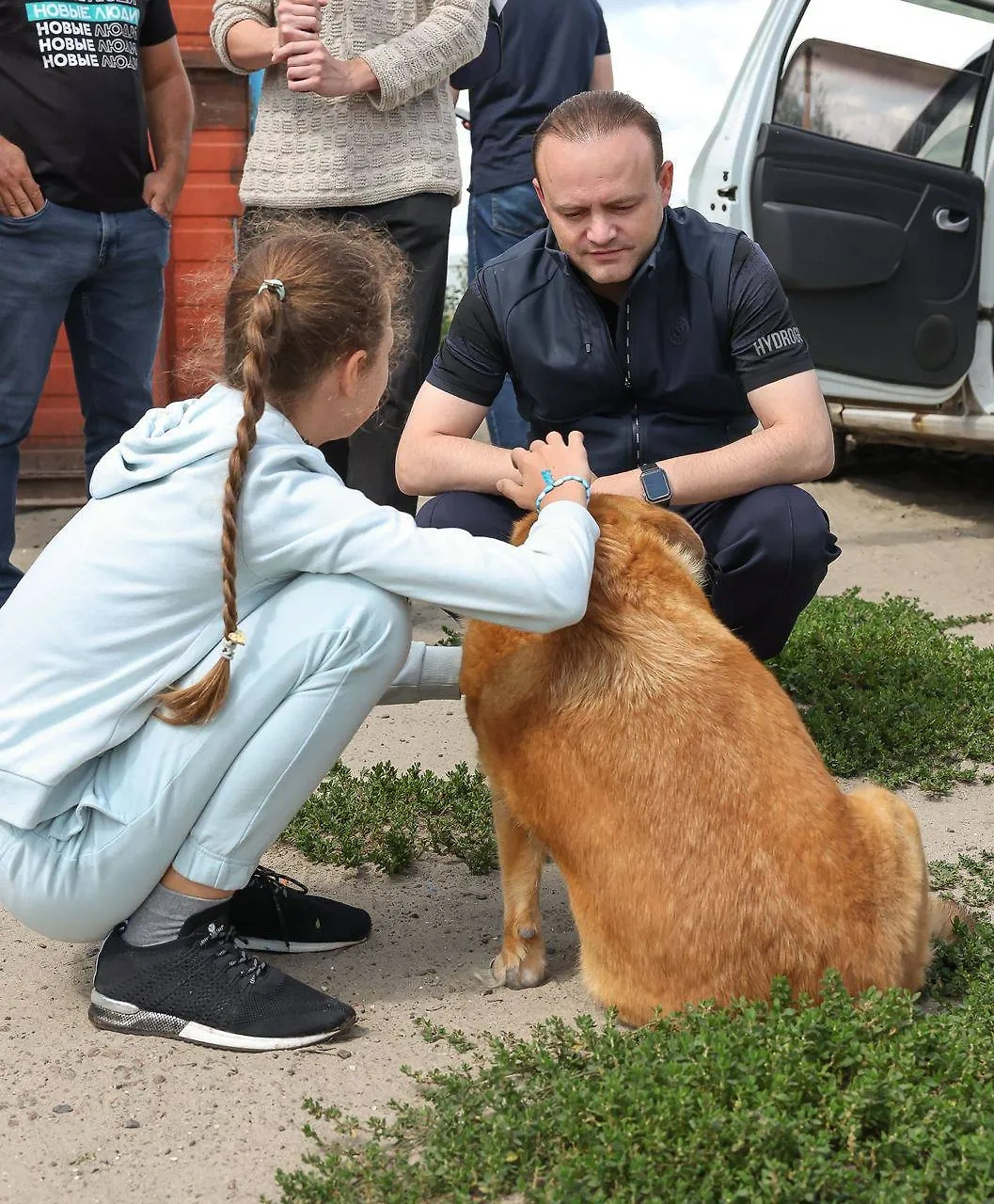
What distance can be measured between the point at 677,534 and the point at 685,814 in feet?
2.00

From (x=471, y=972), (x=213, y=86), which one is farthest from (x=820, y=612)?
(x=213, y=86)

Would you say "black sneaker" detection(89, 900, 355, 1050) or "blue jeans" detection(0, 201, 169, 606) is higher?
"blue jeans" detection(0, 201, 169, 606)

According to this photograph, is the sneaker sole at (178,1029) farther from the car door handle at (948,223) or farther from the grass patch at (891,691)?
the car door handle at (948,223)

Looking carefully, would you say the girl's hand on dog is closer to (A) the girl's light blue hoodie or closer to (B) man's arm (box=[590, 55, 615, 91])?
(A) the girl's light blue hoodie

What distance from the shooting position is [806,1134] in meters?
2.08

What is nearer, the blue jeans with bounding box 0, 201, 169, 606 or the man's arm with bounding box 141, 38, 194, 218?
the blue jeans with bounding box 0, 201, 169, 606

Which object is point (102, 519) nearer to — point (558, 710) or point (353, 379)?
point (353, 379)

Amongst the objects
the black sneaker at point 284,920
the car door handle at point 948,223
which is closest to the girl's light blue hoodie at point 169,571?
the black sneaker at point 284,920

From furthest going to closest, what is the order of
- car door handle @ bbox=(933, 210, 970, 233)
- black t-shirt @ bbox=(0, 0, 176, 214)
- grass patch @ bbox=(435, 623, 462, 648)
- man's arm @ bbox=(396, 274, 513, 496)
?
car door handle @ bbox=(933, 210, 970, 233)
grass patch @ bbox=(435, 623, 462, 648)
black t-shirt @ bbox=(0, 0, 176, 214)
man's arm @ bbox=(396, 274, 513, 496)

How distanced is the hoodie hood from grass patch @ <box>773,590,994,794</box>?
208 cm

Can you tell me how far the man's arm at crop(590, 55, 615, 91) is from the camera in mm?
5469

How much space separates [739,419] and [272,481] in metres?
1.67

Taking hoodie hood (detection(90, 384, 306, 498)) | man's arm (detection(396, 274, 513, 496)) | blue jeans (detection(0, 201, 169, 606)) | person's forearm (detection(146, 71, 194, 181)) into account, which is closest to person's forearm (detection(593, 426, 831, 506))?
man's arm (detection(396, 274, 513, 496))

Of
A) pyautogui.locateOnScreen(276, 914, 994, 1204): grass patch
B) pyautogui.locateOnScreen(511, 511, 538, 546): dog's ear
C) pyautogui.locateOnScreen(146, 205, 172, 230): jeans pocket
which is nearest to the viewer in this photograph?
pyautogui.locateOnScreen(276, 914, 994, 1204): grass patch
